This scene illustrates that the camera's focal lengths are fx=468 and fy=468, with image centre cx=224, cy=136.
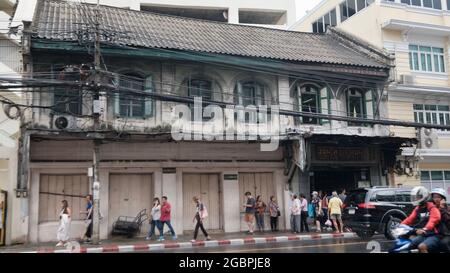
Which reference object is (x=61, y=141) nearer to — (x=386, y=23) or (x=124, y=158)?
(x=124, y=158)

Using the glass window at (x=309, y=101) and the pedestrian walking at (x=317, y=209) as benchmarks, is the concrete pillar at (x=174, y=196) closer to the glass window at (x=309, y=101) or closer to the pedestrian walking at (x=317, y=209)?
the pedestrian walking at (x=317, y=209)

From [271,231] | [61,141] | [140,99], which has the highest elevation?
[140,99]

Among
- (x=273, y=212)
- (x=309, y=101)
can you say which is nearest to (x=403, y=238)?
(x=273, y=212)

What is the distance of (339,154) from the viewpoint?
21703 mm

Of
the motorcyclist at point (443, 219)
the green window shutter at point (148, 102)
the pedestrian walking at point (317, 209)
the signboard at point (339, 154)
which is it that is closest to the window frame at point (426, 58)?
the signboard at point (339, 154)

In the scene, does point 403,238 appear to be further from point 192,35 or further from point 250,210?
point 192,35

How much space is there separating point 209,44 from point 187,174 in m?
5.93

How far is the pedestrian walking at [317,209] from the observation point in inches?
788

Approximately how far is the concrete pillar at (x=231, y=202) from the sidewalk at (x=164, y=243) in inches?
50.5

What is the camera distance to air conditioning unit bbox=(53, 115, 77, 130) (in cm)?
1797

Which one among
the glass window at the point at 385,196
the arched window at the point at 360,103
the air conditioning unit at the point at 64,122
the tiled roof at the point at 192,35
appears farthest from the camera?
the arched window at the point at 360,103

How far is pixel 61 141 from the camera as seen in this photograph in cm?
1853

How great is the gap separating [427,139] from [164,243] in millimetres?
15033
